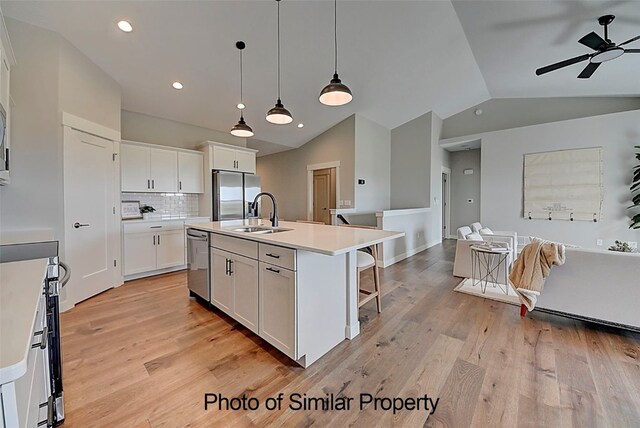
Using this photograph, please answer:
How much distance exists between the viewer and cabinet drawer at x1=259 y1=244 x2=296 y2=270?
1.79 meters

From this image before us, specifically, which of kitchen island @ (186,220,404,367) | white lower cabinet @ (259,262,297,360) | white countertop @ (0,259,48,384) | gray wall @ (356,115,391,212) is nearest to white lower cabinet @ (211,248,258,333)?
kitchen island @ (186,220,404,367)

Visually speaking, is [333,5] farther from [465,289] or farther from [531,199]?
[531,199]

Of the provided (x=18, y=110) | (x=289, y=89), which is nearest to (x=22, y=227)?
(x=18, y=110)

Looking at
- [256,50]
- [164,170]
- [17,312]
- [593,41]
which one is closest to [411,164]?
[593,41]

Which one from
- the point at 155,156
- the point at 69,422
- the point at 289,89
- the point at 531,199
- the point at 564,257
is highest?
the point at 289,89

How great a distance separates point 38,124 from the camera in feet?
8.91

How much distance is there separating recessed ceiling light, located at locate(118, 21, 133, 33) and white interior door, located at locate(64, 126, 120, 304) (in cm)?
122

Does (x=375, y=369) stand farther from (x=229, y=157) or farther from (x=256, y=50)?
(x=229, y=157)

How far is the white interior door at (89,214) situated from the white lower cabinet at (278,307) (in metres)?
2.48

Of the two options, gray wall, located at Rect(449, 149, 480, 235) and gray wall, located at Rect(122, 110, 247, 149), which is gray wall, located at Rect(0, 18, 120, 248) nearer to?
gray wall, located at Rect(122, 110, 247, 149)

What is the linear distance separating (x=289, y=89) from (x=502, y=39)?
10.2 feet

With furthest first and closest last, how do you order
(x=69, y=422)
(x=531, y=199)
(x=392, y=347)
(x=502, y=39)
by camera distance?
(x=531, y=199) → (x=502, y=39) → (x=392, y=347) → (x=69, y=422)

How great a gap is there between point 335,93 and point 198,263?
7.35 feet

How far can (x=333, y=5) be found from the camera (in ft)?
9.60
